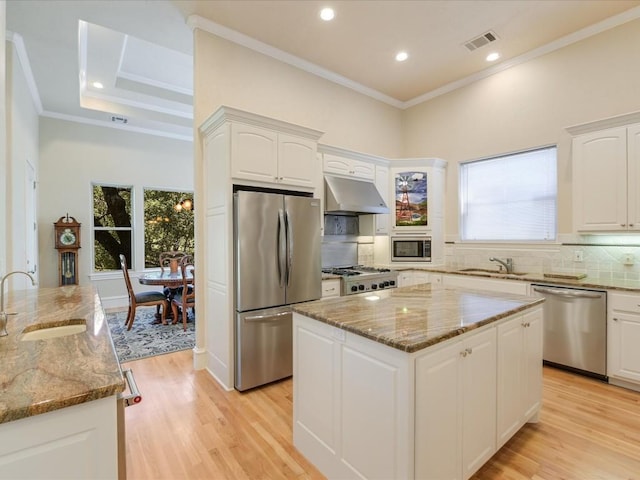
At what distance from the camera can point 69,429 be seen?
93 cm

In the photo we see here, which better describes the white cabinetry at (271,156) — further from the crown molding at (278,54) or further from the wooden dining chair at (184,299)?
the wooden dining chair at (184,299)

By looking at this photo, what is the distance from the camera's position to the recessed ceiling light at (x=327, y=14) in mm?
3246

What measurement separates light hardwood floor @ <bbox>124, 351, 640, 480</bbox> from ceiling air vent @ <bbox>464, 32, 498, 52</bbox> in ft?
12.1

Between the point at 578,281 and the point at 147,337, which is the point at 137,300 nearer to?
the point at 147,337

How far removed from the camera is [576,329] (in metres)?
3.09

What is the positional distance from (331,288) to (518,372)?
6.56 ft

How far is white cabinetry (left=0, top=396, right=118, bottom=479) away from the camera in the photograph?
0.85 meters

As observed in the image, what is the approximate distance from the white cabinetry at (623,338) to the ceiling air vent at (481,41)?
2959 millimetres

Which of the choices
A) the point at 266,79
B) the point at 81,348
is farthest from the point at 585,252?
the point at 81,348

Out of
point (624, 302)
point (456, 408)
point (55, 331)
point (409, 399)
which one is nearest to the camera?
point (409, 399)

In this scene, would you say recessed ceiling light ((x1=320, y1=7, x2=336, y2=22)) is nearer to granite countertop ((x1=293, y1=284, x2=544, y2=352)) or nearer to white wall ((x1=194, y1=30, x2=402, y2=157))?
white wall ((x1=194, y1=30, x2=402, y2=157))

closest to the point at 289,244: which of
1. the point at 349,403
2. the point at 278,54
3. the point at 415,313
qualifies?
the point at 415,313

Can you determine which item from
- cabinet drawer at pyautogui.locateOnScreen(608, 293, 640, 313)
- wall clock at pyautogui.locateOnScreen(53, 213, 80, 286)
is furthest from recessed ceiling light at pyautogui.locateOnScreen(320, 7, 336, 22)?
wall clock at pyautogui.locateOnScreen(53, 213, 80, 286)

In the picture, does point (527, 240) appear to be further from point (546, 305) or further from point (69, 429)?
point (69, 429)
